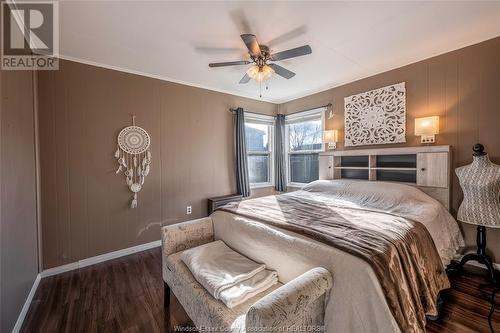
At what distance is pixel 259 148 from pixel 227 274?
3.37m

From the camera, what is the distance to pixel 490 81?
230 cm

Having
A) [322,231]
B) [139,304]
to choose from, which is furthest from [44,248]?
[322,231]

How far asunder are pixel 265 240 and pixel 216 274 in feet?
1.40

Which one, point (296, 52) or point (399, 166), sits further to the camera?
point (399, 166)

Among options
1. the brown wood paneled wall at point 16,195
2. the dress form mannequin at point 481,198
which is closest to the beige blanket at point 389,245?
the dress form mannequin at point 481,198

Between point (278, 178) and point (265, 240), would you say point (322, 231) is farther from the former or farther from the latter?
point (278, 178)

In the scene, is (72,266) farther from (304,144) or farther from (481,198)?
(481,198)

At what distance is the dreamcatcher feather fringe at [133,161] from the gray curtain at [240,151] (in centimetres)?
155

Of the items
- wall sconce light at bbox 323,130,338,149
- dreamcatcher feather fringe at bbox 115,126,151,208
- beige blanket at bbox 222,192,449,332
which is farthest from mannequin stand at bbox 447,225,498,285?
dreamcatcher feather fringe at bbox 115,126,151,208

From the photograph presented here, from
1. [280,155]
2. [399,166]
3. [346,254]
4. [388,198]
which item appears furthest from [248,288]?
[280,155]

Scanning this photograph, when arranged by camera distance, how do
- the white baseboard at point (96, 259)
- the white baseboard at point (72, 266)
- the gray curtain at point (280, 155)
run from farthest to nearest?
1. the gray curtain at point (280, 155)
2. the white baseboard at point (96, 259)
3. the white baseboard at point (72, 266)

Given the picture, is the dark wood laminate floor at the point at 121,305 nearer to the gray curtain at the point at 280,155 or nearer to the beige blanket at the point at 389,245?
the beige blanket at the point at 389,245

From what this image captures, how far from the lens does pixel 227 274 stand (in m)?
1.42

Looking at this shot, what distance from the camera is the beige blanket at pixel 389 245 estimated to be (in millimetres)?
1192
